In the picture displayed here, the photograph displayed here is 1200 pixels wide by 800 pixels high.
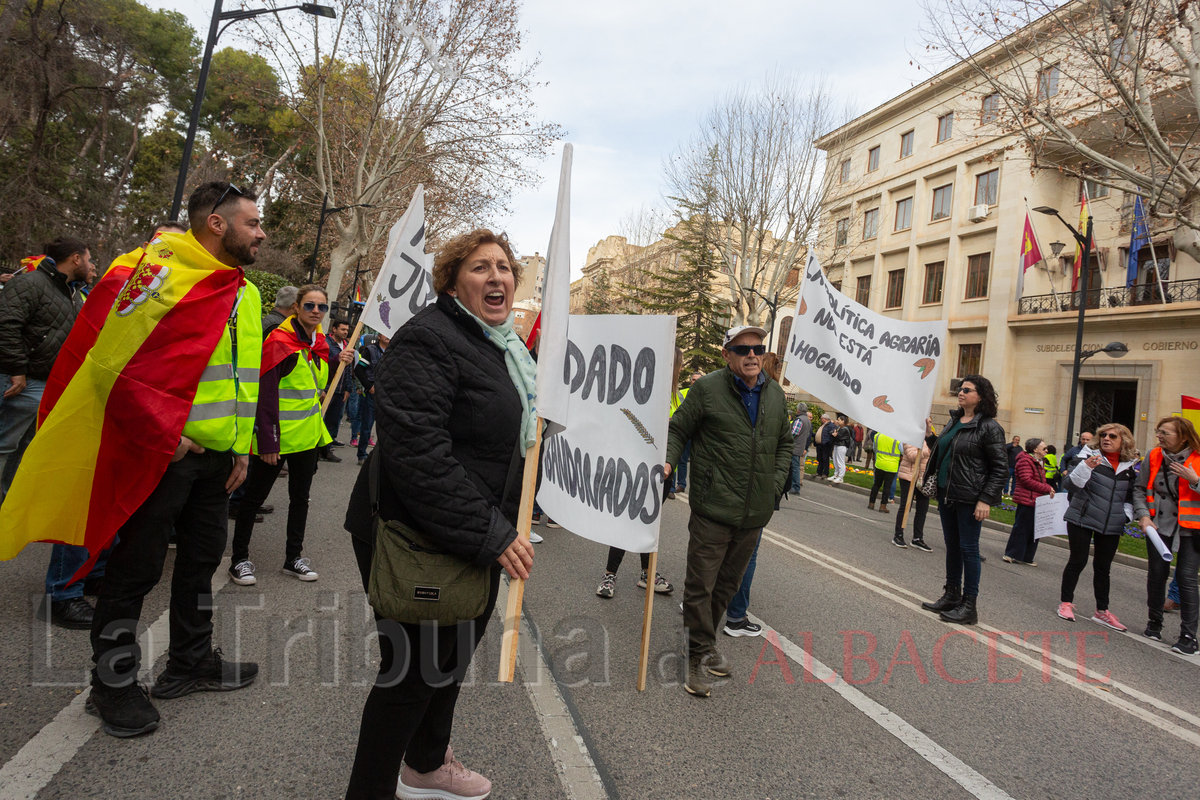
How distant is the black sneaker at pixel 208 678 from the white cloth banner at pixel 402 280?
3.05 m

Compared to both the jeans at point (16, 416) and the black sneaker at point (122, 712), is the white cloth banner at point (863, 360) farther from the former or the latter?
the jeans at point (16, 416)

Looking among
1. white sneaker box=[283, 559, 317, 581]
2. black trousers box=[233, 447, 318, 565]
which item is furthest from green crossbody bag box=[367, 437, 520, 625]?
white sneaker box=[283, 559, 317, 581]

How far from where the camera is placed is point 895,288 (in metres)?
34.0

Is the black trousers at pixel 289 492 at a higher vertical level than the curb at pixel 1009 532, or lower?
higher

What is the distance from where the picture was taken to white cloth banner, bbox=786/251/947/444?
638 centimetres

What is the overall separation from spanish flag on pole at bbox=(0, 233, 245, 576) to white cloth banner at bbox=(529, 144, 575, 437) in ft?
5.05

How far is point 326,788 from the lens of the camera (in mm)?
2297

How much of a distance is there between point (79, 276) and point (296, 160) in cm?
3004

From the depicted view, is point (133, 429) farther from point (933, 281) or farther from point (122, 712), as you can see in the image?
point (933, 281)

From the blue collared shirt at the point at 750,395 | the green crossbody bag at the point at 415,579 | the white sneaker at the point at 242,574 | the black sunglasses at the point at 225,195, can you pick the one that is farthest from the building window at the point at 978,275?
the green crossbody bag at the point at 415,579

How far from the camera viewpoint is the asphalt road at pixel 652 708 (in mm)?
2451

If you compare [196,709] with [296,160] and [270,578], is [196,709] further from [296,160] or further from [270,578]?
[296,160]

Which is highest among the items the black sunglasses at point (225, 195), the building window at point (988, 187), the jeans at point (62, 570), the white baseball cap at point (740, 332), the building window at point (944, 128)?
the building window at point (944, 128)

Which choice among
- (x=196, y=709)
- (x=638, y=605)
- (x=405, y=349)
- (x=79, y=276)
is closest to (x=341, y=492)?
(x=79, y=276)
